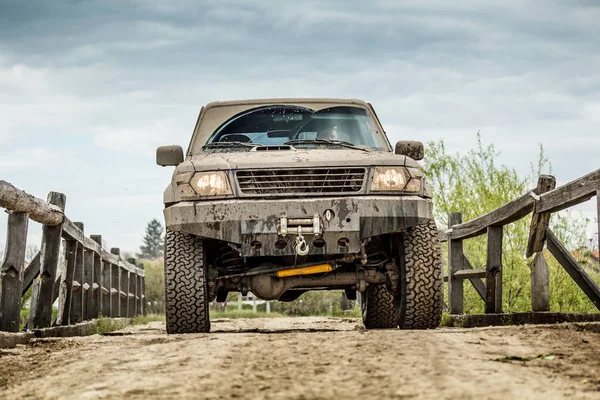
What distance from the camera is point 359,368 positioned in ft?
14.2

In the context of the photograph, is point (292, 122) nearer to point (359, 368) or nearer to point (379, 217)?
point (379, 217)

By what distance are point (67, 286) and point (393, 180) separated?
455 cm

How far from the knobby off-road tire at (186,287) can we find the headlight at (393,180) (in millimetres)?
1552

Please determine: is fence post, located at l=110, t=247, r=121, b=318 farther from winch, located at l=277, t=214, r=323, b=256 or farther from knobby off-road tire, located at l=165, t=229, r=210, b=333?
winch, located at l=277, t=214, r=323, b=256

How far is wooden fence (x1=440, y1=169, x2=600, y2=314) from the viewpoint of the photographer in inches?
311

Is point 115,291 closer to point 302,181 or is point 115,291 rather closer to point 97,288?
point 97,288

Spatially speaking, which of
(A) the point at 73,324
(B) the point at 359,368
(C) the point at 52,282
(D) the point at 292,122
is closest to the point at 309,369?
(B) the point at 359,368

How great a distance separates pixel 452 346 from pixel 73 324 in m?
6.40

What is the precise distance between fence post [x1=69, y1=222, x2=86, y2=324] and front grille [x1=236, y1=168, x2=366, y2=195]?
13.5 ft

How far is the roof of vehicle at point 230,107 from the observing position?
892 cm

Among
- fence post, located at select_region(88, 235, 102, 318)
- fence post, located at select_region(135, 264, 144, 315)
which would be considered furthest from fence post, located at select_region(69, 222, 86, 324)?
fence post, located at select_region(135, 264, 144, 315)

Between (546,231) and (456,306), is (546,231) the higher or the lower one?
the higher one

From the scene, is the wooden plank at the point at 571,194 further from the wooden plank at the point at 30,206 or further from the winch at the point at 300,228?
the wooden plank at the point at 30,206

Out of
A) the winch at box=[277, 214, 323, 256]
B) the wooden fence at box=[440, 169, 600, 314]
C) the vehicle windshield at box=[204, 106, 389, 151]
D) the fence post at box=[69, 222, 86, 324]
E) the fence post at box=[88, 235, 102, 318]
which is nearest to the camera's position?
the winch at box=[277, 214, 323, 256]
